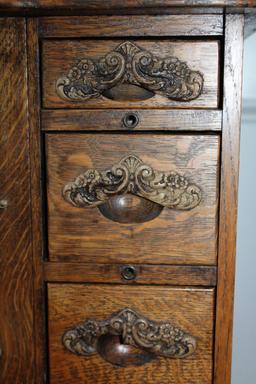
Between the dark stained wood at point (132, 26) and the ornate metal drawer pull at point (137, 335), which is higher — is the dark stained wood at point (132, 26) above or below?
above

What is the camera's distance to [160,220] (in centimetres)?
68

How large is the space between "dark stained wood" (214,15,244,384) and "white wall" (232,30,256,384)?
0.47m

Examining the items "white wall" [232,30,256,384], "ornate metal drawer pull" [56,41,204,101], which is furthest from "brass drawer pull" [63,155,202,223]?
"white wall" [232,30,256,384]

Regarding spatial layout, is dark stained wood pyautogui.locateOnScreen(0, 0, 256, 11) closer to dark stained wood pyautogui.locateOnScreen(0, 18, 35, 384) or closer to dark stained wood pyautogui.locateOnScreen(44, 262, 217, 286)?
dark stained wood pyautogui.locateOnScreen(0, 18, 35, 384)

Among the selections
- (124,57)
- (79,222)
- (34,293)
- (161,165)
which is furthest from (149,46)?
(34,293)

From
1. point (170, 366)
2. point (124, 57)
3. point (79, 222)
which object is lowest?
point (170, 366)

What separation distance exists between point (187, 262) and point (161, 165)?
0.48ft

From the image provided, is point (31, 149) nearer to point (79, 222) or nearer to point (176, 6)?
point (79, 222)

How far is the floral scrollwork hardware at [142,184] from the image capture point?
0.67m

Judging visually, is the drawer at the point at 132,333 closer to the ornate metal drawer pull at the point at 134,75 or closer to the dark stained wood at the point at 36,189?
the dark stained wood at the point at 36,189

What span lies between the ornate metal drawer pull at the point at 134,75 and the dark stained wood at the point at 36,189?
40 millimetres

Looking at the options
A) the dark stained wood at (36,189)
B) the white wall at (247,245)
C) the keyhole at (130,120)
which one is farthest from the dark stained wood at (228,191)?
the white wall at (247,245)

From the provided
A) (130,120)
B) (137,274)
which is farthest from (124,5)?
(137,274)

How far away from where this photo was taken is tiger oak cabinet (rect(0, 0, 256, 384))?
65cm
